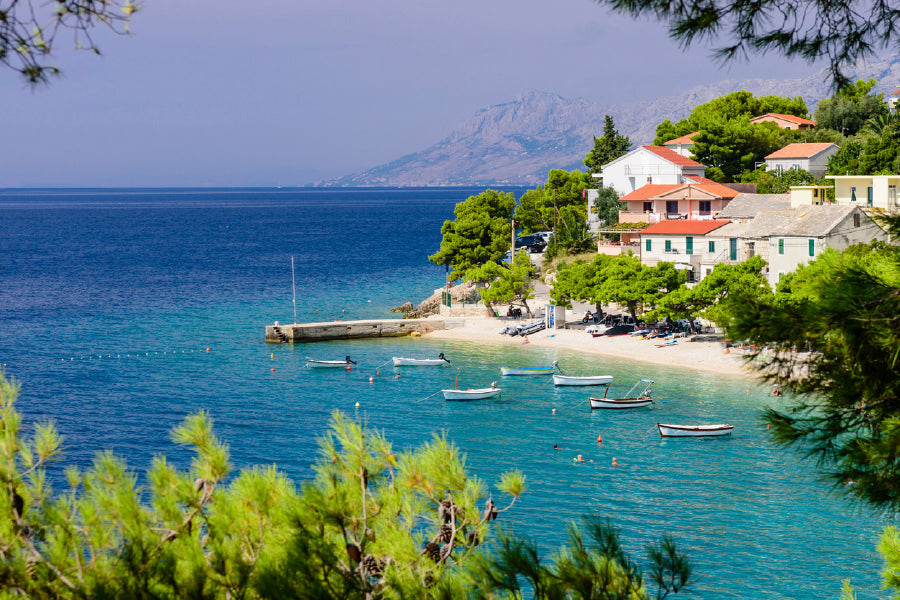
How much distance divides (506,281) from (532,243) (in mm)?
32528

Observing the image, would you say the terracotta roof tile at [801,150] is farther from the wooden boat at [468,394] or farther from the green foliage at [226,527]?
the green foliage at [226,527]

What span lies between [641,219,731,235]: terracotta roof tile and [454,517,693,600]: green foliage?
1998 inches

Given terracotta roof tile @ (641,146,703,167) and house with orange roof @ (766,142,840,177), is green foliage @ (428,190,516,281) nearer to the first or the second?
terracotta roof tile @ (641,146,703,167)

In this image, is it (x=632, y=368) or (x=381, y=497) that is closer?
(x=381, y=497)

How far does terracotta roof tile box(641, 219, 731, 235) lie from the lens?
5684 cm

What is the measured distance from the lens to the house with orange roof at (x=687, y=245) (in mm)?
55844

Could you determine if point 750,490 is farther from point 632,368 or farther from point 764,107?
point 764,107

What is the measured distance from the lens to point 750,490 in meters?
30.0

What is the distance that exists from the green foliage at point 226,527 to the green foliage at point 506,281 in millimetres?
49804

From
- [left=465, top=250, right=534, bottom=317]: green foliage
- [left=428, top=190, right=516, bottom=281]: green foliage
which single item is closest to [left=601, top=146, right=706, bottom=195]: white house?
[left=428, top=190, right=516, bottom=281]: green foliage

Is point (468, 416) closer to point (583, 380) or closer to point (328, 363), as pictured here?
point (583, 380)

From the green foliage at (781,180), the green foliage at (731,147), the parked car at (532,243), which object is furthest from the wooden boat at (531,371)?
the parked car at (532,243)

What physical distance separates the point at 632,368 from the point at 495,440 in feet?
44.0

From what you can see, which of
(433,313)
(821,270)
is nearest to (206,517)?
(821,270)
